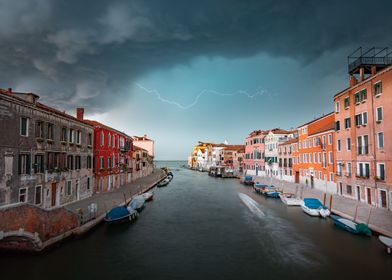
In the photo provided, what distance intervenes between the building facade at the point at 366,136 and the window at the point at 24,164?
28324 millimetres

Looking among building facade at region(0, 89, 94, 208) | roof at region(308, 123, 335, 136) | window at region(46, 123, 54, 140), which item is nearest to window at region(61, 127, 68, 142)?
building facade at region(0, 89, 94, 208)

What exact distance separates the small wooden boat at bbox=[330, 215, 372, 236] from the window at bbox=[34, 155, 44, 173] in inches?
913

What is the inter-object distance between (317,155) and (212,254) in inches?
1072

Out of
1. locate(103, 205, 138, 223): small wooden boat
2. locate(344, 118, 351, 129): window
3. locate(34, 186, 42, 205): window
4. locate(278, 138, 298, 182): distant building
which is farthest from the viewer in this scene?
locate(278, 138, 298, 182): distant building

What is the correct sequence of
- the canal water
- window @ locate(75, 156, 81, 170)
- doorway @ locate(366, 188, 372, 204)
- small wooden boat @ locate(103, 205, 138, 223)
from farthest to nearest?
window @ locate(75, 156, 81, 170) < doorway @ locate(366, 188, 372, 204) < small wooden boat @ locate(103, 205, 138, 223) < the canal water

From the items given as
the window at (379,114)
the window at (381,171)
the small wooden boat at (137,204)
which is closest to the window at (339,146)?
the window at (381,171)

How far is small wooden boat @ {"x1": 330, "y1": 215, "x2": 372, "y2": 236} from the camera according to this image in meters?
17.4

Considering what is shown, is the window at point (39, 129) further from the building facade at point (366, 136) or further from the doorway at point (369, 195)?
the doorway at point (369, 195)

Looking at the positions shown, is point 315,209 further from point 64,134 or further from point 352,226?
point 64,134

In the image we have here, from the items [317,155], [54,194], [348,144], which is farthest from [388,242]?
[54,194]

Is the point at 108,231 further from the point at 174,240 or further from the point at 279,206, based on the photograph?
the point at 279,206

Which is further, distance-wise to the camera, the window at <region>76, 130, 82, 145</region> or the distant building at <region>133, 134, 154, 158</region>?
the distant building at <region>133, 134, 154, 158</region>

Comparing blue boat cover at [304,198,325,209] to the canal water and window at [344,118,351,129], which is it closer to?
the canal water

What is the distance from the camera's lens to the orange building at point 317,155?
33062 millimetres
